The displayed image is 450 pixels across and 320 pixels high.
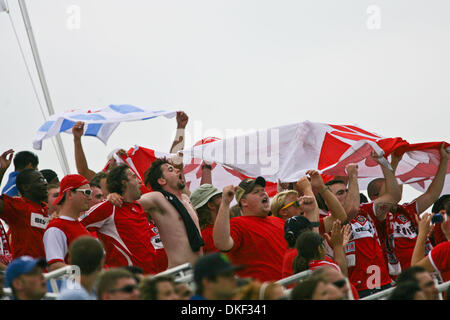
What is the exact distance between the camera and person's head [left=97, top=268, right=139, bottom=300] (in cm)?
488

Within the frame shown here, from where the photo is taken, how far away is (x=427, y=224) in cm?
708

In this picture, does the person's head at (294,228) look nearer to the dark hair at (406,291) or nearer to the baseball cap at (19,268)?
the dark hair at (406,291)

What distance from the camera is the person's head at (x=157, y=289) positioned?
4988 millimetres

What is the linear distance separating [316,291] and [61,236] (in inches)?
97.3

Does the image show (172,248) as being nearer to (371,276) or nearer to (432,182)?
(371,276)

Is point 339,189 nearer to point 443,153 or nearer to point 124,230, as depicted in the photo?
point 443,153

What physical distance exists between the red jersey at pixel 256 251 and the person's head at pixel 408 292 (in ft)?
5.88

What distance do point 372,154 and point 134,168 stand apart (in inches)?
113

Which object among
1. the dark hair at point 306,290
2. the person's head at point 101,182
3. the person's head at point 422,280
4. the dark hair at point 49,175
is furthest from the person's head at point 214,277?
the dark hair at point 49,175

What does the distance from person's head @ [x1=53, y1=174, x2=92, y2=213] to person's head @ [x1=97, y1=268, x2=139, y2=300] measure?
82.8 inches

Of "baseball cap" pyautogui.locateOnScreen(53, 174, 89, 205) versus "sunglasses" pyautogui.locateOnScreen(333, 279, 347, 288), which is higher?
"baseball cap" pyautogui.locateOnScreen(53, 174, 89, 205)

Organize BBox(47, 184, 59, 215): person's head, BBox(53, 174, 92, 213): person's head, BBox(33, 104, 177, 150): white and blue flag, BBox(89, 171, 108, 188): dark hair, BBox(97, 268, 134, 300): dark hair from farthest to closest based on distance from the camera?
BBox(33, 104, 177, 150): white and blue flag → BBox(89, 171, 108, 188): dark hair → BBox(47, 184, 59, 215): person's head → BBox(53, 174, 92, 213): person's head → BBox(97, 268, 134, 300): dark hair

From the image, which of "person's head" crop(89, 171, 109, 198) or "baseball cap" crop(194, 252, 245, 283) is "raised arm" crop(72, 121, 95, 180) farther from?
"baseball cap" crop(194, 252, 245, 283)

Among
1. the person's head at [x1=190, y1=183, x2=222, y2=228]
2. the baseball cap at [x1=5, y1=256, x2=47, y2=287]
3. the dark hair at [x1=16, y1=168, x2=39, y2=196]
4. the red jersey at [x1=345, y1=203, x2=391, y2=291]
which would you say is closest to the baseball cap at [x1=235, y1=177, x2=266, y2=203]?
the person's head at [x1=190, y1=183, x2=222, y2=228]
